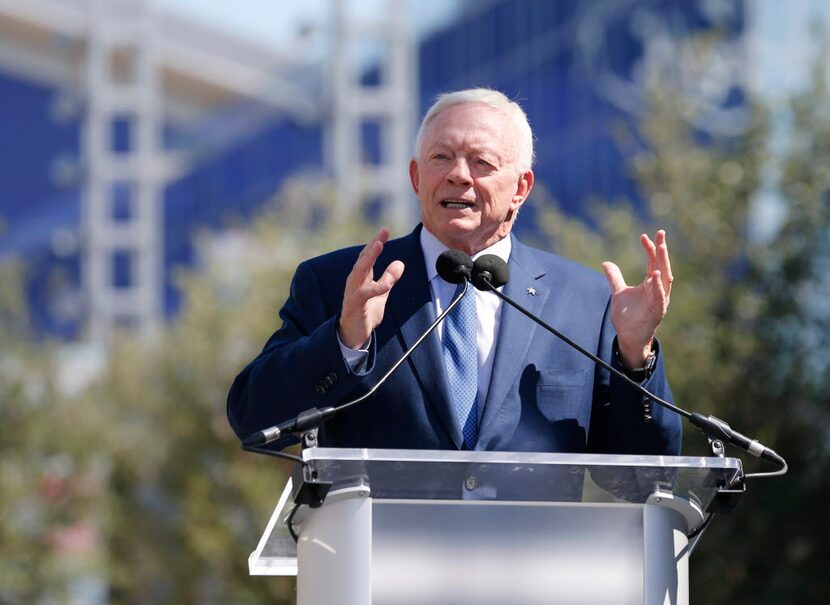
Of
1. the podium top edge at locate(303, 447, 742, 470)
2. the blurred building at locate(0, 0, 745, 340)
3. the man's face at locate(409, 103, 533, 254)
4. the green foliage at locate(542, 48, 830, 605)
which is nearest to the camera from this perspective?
the podium top edge at locate(303, 447, 742, 470)

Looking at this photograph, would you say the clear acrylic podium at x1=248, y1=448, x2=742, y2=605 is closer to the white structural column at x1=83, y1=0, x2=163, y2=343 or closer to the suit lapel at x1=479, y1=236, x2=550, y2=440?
the suit lapel at x1=479, y1=236, x2=550, y2=440

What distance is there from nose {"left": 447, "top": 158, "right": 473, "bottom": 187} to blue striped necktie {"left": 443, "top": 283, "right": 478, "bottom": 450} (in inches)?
9.1

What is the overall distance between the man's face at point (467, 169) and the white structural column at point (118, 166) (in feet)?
76.5

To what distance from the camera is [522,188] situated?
364 centimetres

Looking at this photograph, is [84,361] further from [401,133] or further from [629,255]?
[629,255]

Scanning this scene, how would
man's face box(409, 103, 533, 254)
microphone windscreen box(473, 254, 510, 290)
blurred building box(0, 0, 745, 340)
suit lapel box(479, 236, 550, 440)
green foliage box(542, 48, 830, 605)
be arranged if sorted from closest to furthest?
microphone windscreen box(473, 254, 510, 290) → suit lapel box(479, 236, 550, 440) → man's face box(409, 103, 533, 254) → green foliage box(542, 48, 830, 605) → blurred building box(0, 0, 745, 340)

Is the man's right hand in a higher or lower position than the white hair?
lower

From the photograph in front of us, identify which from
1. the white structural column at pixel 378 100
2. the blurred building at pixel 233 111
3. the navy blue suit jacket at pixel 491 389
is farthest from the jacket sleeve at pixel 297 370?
the white structural column at pixel 378 100

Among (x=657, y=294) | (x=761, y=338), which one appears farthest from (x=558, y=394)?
(x=761, y=338)

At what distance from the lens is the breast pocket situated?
11.2 feet

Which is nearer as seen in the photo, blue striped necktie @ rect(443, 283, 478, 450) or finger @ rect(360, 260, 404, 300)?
finger @ rect(360, 260, 404, 300)

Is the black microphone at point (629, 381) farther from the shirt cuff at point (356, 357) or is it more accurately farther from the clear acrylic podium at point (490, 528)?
the shirt cuff at point (356, 357)

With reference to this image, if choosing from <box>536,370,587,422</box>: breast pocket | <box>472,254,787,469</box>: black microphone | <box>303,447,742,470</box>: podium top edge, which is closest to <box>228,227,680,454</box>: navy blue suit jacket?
<box>536,370,587,422</box>: breast pocket

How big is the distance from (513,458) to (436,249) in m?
0.90
